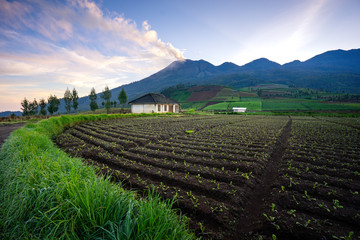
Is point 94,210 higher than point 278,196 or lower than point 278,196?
higher

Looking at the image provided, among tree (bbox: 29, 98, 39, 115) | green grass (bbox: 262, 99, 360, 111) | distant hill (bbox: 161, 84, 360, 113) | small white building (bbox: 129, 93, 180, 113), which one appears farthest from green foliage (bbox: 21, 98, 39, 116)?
green grass (bbox: 262, 99, 360, 111)

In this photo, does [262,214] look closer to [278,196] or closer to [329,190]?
[278,196]

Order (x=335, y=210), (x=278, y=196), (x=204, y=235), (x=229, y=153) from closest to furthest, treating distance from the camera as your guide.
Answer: (x=204, y=235) → (x=335, y=210) → (x=278, y=196) → (x=229, y=153)

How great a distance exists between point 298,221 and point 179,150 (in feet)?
16.2

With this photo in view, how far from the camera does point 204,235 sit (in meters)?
2.71

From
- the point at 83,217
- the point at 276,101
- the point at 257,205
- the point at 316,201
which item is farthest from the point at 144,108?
the point at 276,101

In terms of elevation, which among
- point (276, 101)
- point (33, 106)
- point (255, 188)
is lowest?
point (276, 101)

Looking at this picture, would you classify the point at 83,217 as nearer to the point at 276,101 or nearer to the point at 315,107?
the point at 315,107

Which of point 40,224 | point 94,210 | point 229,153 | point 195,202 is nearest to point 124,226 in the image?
point 94,210

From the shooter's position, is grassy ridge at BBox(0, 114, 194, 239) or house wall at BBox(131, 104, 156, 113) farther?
house wall at BBox(131, 104, 156, 113)

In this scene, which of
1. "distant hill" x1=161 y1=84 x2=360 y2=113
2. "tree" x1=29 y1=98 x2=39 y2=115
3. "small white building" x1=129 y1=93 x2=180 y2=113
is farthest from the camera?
"distant hill" x1=161 y1=84 x2=360 y2=113

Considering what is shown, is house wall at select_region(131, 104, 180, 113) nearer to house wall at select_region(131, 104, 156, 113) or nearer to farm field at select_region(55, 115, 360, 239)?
house wall at select_region(131, 104, 156, 113)

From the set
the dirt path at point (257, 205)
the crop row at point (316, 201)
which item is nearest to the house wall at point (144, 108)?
the dirt path at point (257, 205)

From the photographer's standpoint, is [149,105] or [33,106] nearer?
[149,105]
